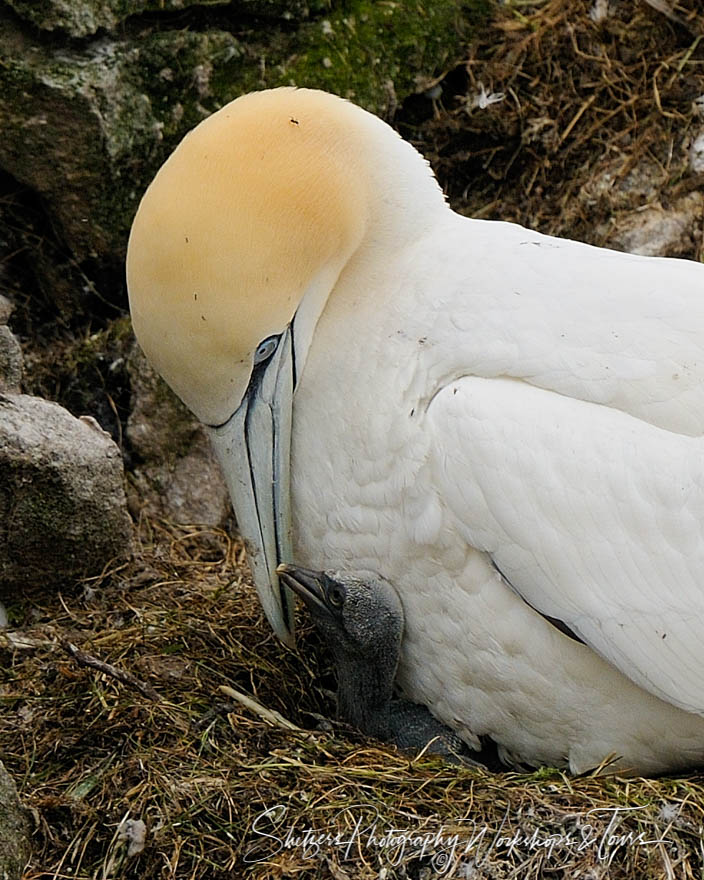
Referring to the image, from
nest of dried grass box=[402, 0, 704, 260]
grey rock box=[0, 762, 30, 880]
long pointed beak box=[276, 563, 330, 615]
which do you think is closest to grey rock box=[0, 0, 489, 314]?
nest of dried grass box=[402, 0, 704, 260]

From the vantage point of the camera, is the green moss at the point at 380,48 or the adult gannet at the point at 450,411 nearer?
the adult gannet at the point at 450,411

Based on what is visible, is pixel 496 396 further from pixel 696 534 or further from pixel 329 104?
pixel 329 104

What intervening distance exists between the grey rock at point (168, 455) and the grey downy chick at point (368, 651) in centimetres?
168

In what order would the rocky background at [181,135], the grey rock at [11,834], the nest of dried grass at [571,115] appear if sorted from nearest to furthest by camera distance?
the grey rock at [11,834] < the rocky background at [181,135] < the nest of dried grass at [571,115]

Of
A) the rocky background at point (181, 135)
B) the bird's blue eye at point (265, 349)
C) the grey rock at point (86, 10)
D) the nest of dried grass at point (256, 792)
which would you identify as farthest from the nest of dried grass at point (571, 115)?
the nest of dried grass at point (256, 792)

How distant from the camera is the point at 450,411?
379cm

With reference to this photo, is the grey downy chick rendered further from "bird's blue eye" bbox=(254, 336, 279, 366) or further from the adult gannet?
"bird's blue eye" bbox=(254, 336, 279, 366)

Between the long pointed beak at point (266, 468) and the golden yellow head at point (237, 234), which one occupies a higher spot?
the golden yellow head at point (237, 234)

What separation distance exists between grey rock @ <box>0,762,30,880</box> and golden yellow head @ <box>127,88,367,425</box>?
125 centimetres

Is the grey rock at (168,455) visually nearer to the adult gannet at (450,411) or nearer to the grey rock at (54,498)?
the grey rock at (54,498)

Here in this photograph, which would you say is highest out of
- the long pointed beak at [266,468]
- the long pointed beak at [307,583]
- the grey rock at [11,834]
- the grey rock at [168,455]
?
the long pointed beak at [266,468]

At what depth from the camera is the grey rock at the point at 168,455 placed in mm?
5945

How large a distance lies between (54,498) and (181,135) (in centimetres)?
195

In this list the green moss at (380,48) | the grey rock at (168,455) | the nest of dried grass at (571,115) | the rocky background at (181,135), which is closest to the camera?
the rocky background at (181,135)
